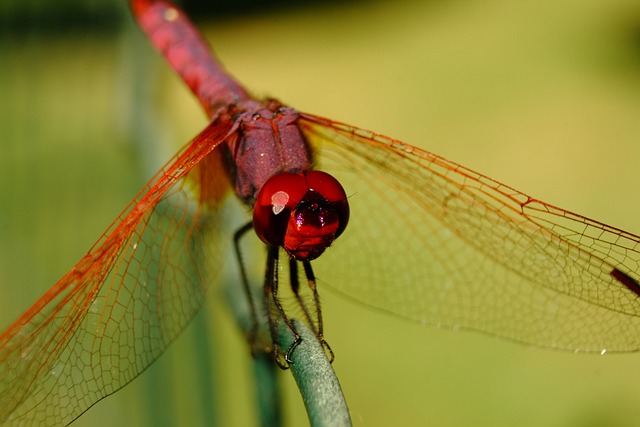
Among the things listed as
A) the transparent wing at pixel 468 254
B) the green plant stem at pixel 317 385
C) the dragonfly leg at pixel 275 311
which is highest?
the transparent wing at pixel 468 254

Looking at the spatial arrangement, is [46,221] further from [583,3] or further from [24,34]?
[583,3]

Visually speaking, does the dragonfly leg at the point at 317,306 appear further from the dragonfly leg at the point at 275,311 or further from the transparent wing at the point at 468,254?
the transparent wing at the point at 468,254

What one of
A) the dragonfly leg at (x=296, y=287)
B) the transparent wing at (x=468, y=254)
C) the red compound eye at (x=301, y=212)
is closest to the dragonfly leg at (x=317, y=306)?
the dragonfly leg at (x=296, y=287)

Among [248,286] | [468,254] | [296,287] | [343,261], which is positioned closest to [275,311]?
[296,287]

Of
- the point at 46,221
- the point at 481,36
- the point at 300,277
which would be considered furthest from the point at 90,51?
the point at 300,277

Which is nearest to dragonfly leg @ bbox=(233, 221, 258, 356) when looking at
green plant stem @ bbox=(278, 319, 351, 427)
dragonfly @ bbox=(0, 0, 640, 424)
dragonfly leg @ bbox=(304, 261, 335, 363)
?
dragonfly @ bbox=(0, 0, 640, 424)

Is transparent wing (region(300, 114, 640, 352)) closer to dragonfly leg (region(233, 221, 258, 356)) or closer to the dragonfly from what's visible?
the dragonfly

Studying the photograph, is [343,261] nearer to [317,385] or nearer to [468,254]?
[468,254]
